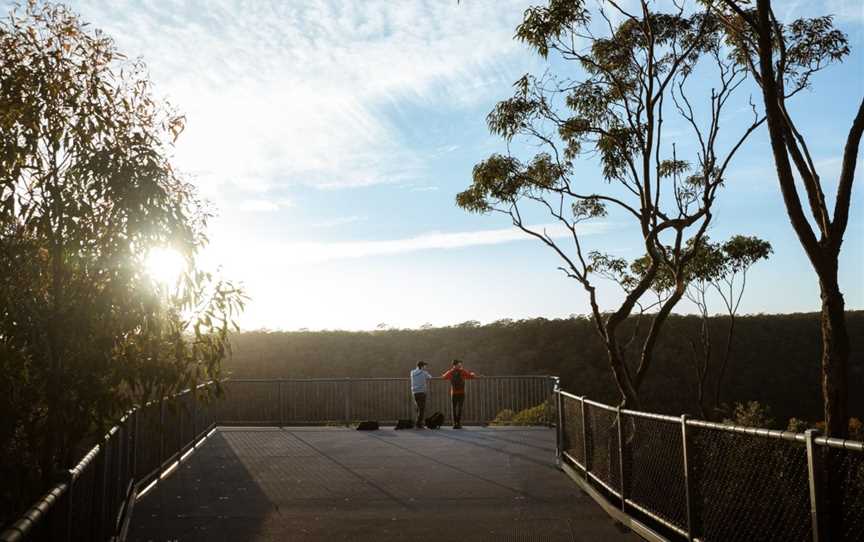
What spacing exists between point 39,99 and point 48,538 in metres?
4.82

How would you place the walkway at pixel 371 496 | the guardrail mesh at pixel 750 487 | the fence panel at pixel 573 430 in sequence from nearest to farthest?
the guardrail mesh at pixel 750 487
the walkway at pixel 371 496
the fence panel at pixel 573 430

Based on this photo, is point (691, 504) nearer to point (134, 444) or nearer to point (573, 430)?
point (573, 430)

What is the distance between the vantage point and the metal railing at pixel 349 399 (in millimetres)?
25359

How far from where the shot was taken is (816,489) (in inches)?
226

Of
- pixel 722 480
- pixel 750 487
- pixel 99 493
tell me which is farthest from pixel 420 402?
pixel 750 487

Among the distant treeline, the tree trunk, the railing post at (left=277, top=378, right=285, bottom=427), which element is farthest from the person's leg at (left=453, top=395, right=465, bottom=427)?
the distant treeline

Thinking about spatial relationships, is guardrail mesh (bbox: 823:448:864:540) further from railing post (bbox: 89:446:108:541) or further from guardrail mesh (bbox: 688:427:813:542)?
railing post (bbox: 89:446:108:541)

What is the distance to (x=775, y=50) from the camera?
613 inches

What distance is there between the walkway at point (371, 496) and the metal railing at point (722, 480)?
52 centimetres

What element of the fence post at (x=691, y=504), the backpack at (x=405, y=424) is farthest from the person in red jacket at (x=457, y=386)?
the fence post at (x=691, y=504)

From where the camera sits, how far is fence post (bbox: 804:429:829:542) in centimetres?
568

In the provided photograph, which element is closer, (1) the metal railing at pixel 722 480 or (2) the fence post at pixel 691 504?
(1) the metal railing at pixel 722 480

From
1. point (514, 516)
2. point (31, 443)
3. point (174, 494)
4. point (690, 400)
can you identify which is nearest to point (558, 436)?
point (514, 516)

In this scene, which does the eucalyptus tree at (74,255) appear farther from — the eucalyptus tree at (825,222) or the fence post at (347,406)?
the fence post at (347,406)
